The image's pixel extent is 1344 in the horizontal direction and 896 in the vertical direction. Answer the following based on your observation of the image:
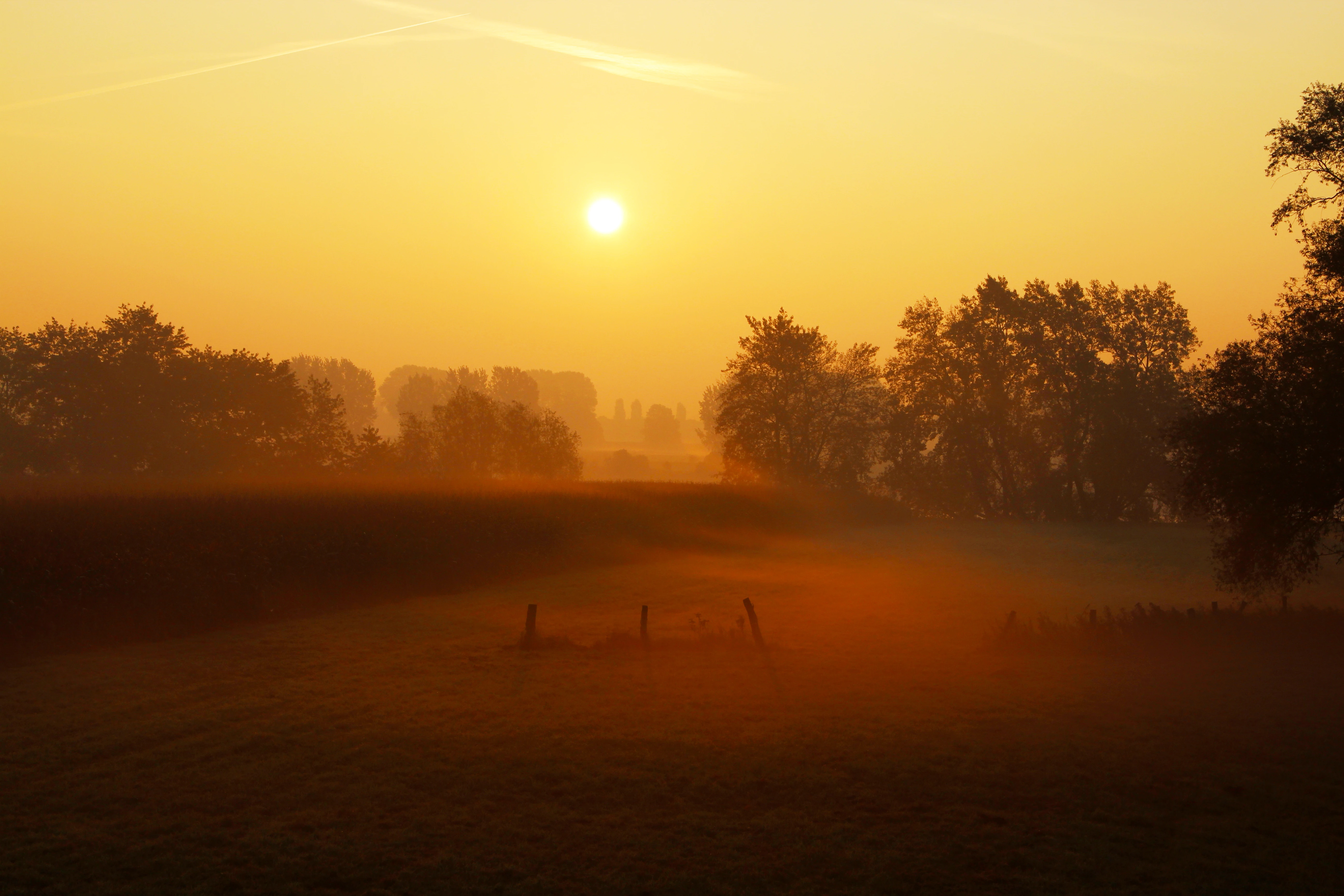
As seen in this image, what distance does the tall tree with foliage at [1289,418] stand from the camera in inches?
709

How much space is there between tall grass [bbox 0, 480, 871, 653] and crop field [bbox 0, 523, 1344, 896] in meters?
1.63

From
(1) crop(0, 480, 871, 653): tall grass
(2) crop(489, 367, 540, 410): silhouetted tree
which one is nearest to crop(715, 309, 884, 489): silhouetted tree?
(1) crop(0, 480, 871, 653): tall grass

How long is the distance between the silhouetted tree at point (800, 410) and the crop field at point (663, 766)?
4405 centimetres

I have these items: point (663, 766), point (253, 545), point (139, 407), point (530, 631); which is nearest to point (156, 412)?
point (139, 407)

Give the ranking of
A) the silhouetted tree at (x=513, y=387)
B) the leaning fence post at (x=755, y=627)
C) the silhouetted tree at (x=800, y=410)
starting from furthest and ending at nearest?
the silhouetted tree at (x=513, y=387) → the silhouetted tree at (x=800, y=410) → the leaning fence post at (x=755, y=627)

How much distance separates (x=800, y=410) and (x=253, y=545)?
45.6 metres

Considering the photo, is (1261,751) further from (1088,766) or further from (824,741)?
(824,741)

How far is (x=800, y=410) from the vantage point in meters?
63.9

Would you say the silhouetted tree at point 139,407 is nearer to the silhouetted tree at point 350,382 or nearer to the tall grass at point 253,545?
the tall grass at point 253,545

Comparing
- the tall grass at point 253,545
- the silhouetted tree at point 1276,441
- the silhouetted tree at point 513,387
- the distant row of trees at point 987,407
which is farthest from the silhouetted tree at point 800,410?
the silhouetted tree at point 513,387

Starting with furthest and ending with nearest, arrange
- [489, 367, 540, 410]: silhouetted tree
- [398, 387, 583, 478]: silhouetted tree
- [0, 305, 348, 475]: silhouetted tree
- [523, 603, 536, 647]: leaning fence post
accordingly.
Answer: [489, 367, 540, 410]: silhouetted tree
[398, 387, 583, 478]: silhouetted tree
[0, 305, 348, 475]: silhouetted tree
[523, 603, 536, 647]: leaning fence post

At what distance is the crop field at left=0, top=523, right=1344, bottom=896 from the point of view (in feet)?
25.7

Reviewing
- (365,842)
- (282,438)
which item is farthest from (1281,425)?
(282,438)

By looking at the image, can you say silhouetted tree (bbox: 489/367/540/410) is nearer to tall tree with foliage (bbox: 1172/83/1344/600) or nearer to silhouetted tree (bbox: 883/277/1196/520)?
silhouetted tree (bbox: 883/277/1196/520)
